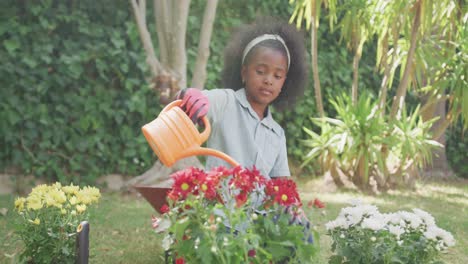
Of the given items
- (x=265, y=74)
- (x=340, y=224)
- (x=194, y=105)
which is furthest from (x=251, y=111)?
(x=340, y=224)

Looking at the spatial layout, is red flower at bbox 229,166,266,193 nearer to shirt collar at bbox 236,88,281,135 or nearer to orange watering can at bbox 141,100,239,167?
orange watering can at bbox 141,100,239,167

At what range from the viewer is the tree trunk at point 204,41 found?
5000 mm

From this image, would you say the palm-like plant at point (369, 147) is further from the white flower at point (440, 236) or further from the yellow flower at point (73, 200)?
the yellow flower at point (73, 200)

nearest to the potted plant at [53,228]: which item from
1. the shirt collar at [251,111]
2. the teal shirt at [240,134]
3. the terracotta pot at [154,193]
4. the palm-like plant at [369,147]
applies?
the terracotta pot at [154,193]

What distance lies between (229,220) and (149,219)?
274cm

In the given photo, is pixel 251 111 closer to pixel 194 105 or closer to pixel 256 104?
pixel 256 104

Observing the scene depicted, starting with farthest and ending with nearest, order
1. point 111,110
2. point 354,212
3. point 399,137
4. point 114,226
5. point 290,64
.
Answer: point 399,137
point 111,110
point 114,226
point 290,64
point 354,212

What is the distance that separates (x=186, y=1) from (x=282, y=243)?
12.3 feet

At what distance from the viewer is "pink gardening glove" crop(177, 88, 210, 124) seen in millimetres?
1830

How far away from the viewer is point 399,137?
584cm

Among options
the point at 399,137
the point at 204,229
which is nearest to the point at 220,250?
the point at 204,229

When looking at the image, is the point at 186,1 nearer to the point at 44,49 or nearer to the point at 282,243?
the point at 44,49

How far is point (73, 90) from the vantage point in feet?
16.9

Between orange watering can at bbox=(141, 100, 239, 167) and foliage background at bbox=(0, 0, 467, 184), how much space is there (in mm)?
3477
